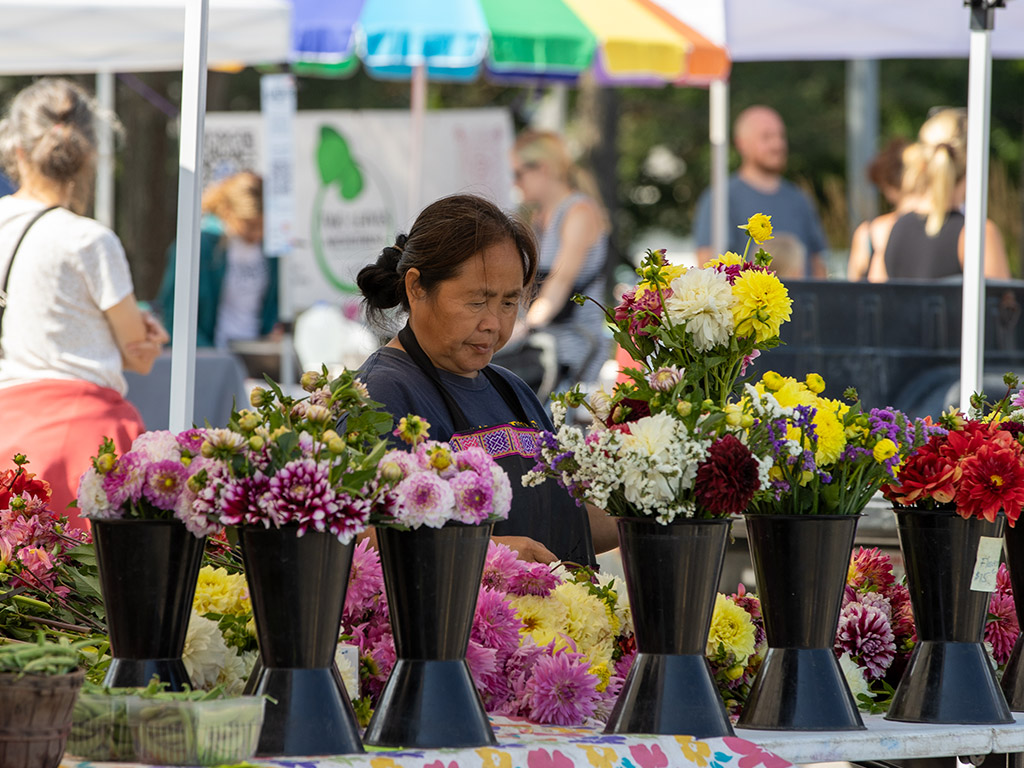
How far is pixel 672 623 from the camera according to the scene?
172 centimetres

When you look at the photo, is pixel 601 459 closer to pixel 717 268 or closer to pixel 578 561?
pixel 717 268

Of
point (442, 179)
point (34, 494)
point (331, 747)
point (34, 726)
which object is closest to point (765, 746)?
point (331, 747)

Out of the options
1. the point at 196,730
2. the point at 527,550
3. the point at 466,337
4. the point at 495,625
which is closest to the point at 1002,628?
the point at 527,550

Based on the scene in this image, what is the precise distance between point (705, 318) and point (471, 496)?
407mm

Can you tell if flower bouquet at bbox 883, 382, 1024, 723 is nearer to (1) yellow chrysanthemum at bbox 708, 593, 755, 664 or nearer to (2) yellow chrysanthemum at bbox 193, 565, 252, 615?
(1) yellow chrysanthemum at bbox 708, 593, 755, 664

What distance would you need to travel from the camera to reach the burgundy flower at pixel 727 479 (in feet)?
5.38

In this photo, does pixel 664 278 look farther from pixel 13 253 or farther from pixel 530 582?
pixel 13 253

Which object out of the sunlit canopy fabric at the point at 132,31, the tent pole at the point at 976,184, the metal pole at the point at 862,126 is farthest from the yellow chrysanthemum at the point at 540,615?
the metal pole at the point at 862,126

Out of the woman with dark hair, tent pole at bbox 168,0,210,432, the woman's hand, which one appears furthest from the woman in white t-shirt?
the woman's hand

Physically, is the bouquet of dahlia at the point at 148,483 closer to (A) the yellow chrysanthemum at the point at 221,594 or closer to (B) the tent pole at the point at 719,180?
(A) the yellow chrysanthemum at the point at 221,594

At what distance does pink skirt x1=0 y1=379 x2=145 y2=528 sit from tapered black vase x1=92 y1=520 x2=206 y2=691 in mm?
1951

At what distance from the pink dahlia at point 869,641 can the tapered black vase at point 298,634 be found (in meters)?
0.83

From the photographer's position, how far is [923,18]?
19.5ft

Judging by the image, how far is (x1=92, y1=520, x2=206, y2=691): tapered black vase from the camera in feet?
5.24
